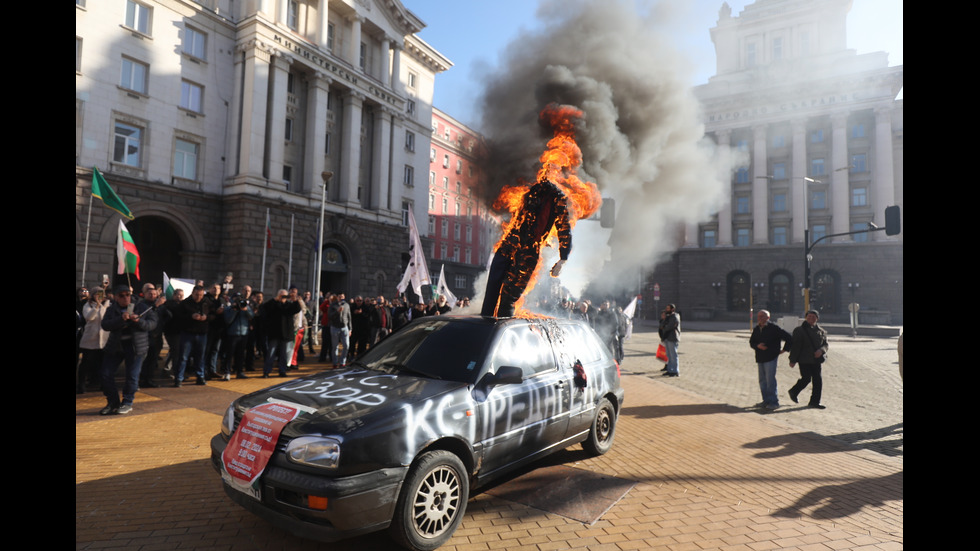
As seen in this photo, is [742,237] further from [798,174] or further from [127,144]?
[127,144]

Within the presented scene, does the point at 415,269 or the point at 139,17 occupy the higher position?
the point at 139,17

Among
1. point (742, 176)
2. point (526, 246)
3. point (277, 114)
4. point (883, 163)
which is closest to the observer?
point (526, 246)

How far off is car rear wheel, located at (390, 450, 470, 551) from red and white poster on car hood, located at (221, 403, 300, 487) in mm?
923

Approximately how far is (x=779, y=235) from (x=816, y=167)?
279 inches

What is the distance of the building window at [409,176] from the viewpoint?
37078 mm

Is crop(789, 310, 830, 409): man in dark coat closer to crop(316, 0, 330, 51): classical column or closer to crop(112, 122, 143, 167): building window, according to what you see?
crop(112, 122, 143, 167): building window

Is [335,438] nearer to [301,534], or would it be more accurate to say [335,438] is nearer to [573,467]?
[301,534]

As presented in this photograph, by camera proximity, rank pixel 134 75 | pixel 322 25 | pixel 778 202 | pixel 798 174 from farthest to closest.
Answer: pixel 778 202, pixel 798 174, pixel 322 25, pixel 134 75

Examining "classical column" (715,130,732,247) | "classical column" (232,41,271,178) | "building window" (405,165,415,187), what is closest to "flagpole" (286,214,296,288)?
"classical column" (232,41,271,178)

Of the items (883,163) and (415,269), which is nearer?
(415,269)

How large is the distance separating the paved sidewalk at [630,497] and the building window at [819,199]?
150 feet

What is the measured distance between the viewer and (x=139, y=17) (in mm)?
21578

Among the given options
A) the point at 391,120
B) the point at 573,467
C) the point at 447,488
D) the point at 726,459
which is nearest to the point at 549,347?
the point at 573,467

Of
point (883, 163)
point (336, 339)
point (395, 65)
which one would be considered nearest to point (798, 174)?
point (883, 163)
